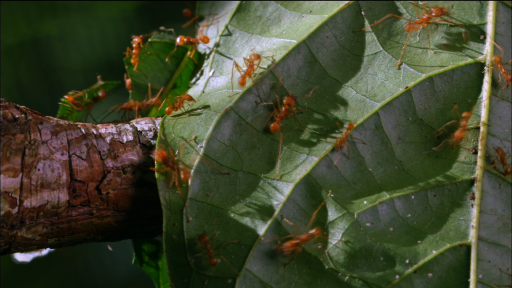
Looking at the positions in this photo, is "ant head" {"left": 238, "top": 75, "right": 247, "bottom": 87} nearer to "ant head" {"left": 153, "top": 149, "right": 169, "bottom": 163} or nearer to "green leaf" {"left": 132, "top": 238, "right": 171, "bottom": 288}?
"ant head" {"left": 153, "top": 149, "right": 169, "bottom": 163}

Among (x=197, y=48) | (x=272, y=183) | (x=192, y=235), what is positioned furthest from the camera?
(x=197, y=48)

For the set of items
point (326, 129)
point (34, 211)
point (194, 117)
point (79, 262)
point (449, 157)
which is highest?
point (449, 157)

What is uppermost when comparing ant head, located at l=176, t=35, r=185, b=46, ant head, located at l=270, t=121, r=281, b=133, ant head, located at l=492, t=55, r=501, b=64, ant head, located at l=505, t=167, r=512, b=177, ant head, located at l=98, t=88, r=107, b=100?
ant head, located at l=492, t=55, r=501, b=64

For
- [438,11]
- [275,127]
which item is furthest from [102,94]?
[438,11]

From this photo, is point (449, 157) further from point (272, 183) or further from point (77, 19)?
point (77, 19)

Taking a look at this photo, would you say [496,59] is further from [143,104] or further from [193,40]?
[143,104]

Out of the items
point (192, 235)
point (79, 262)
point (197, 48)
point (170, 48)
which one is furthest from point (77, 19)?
point (192, 235)

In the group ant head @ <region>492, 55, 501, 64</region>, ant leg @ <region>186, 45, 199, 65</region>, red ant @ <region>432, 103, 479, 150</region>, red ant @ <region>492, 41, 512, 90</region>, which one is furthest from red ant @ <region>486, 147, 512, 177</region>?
ant leg @ <region>186, 45, 199, 65</region>
